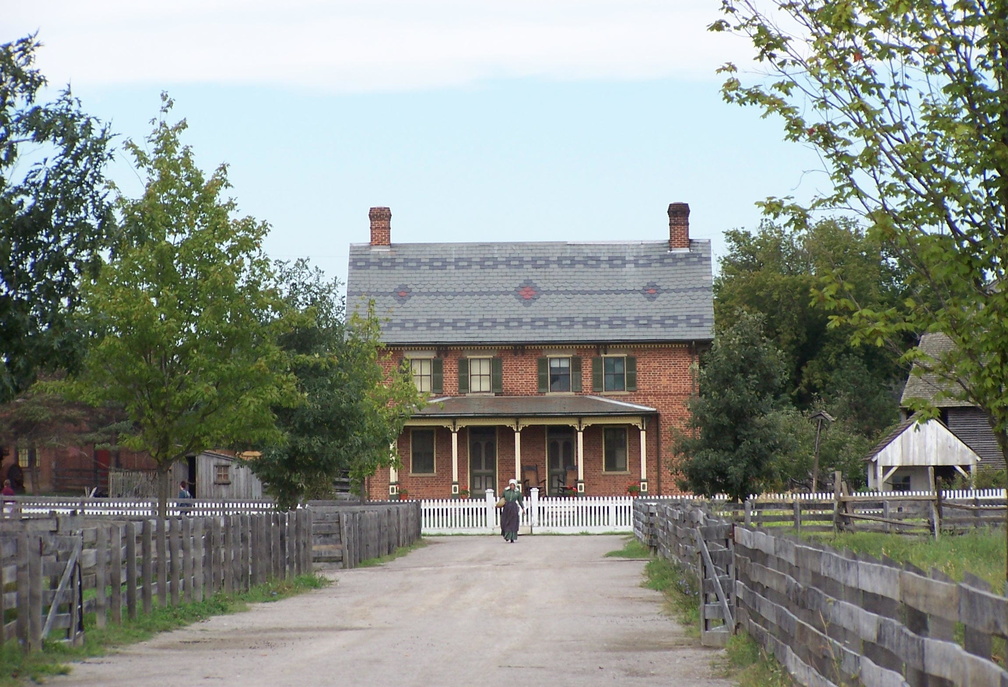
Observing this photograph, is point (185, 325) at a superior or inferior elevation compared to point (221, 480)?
superior

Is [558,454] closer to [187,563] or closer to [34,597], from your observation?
[187,563]

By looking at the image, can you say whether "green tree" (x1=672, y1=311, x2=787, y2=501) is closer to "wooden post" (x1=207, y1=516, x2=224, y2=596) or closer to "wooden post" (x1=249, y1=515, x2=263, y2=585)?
"wooden post" (x1=249, y1=515, x2=263, y2=585)

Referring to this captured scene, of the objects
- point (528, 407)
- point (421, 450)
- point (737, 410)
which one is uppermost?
point (528, 407)

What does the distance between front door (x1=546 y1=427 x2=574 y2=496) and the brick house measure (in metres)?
0.04

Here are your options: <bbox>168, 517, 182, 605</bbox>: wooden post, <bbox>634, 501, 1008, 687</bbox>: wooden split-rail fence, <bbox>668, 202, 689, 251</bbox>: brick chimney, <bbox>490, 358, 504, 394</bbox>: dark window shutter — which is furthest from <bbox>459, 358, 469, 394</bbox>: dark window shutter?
<bbox>634, 501, 1008, 687</bbox>: wooden split-rail fence

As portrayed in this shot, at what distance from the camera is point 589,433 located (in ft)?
162

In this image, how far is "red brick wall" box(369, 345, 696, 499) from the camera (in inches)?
1941

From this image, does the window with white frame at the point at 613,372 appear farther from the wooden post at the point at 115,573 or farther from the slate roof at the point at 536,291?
the wooden post at the point at 115,573

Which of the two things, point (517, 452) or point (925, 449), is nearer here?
point (517, 452)

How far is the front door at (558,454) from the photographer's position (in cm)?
4959

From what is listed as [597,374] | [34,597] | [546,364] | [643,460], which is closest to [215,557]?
[34,597]

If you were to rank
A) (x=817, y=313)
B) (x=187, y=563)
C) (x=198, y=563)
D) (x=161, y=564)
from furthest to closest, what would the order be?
(x=817, y=313)
(x=198, y=563)
(x=187, y=563)
(x=161, y=564)

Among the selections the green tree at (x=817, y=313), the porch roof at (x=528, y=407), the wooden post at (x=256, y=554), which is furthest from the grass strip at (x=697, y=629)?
the green tree at (x=817, y=313)

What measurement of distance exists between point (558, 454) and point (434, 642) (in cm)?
3751
